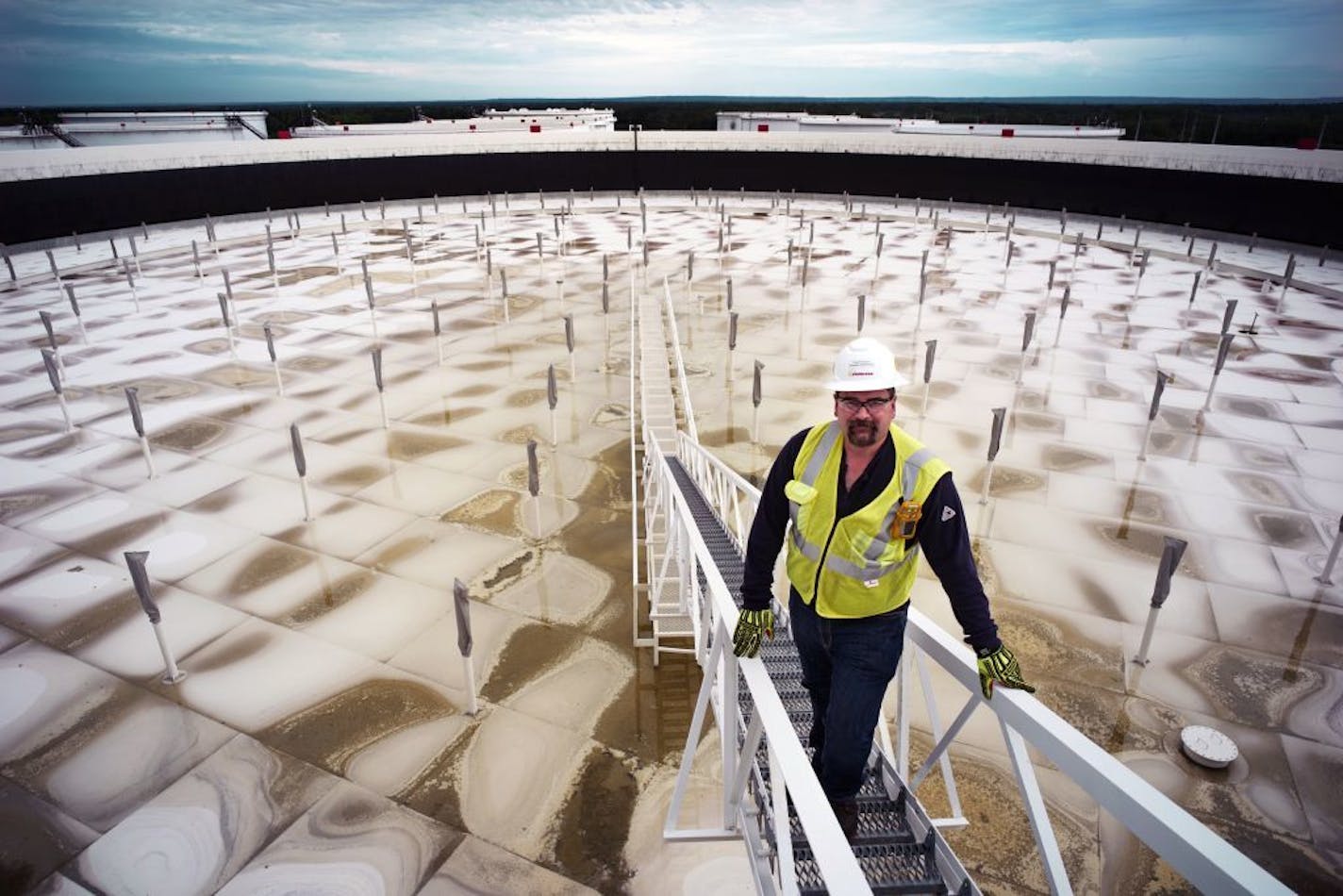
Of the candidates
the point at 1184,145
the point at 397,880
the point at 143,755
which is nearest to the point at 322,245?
the point at 143,755

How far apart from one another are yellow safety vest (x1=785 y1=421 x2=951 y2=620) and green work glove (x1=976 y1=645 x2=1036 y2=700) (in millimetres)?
467

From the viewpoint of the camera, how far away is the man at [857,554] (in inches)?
132

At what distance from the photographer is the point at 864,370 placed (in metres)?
3.29

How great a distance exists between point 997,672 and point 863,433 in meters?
1.28

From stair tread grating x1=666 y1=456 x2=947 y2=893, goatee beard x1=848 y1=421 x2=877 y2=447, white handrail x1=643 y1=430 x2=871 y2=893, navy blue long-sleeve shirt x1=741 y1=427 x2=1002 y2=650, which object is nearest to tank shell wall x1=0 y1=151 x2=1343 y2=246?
stair tread grating x1=666 y1=456 x2=947 y2=893

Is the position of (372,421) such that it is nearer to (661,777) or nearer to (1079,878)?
(661,777)

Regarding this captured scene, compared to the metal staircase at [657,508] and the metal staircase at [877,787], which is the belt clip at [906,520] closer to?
the metal staircase at [877,787]

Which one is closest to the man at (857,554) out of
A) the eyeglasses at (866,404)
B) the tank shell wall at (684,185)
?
the eyeglasses at (866,404)

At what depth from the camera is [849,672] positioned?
3627mm

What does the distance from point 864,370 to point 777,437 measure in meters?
9.38

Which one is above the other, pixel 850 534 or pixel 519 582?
pixel 850 534

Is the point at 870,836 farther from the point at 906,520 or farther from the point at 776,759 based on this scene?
the point at 906,520

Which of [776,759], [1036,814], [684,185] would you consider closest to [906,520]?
[776,759]

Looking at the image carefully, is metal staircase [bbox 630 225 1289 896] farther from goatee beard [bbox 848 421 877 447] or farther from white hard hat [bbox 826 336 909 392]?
white hard hat [bbox 826 336 909 392]
